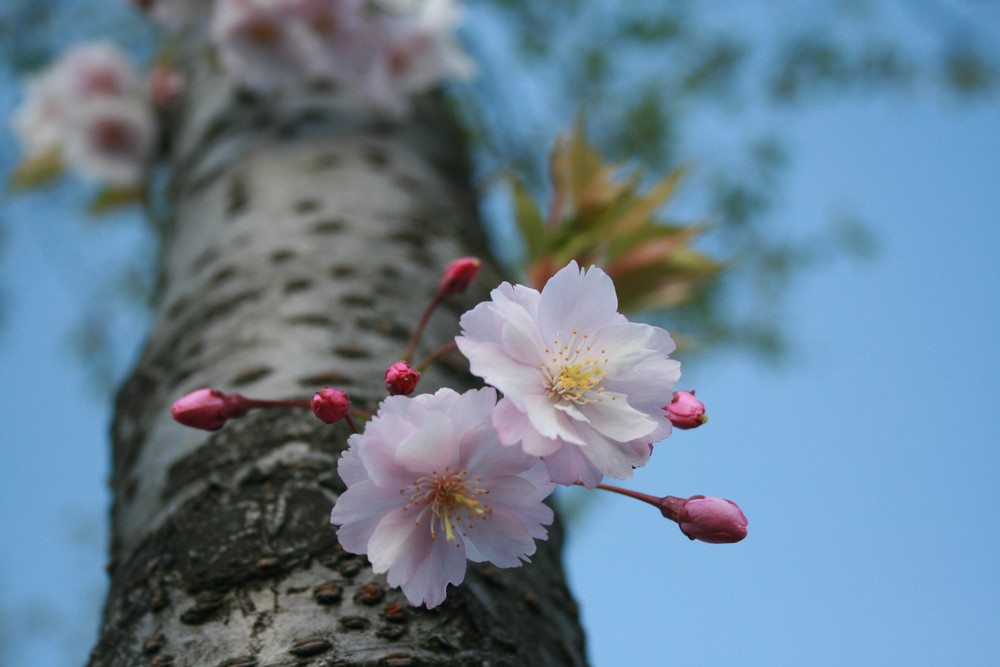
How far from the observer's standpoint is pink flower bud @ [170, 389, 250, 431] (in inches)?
29.5

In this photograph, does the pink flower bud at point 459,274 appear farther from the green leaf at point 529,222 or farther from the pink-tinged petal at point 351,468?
the green leaf at point 529,222

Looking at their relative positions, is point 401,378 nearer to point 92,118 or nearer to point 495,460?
point 495,460

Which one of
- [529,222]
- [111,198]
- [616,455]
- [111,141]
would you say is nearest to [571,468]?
[616,455]

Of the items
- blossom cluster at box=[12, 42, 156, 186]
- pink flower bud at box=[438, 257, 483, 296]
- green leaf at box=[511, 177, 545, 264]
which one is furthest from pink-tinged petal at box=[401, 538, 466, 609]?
blossom cluster at box=[12, 42, 156, 186]

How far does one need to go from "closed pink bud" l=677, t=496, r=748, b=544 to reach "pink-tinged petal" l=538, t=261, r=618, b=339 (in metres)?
0.17

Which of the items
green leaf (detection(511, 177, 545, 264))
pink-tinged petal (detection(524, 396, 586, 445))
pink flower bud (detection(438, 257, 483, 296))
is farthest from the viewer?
green leaf (detection(511, 177, 545, 264))

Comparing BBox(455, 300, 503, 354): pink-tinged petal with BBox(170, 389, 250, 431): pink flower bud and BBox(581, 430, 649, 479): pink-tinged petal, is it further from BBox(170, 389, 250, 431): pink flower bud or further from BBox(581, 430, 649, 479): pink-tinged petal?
BBox(170, 389, 250, 431): pink flower bud

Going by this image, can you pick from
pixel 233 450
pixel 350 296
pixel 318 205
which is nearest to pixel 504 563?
pixel 233 450

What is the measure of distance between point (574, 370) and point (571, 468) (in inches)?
3.4

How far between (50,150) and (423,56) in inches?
52.4

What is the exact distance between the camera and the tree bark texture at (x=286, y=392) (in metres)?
0.72

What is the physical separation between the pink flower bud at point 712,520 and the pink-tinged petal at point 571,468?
0.10 m

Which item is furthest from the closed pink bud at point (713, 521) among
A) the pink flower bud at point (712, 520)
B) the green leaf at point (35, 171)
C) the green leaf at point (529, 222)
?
the green leaf at point (35, 171)

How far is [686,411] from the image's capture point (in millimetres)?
674
